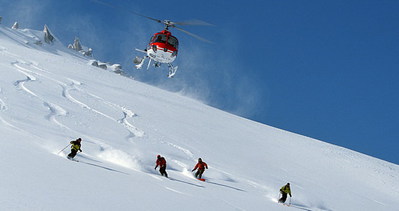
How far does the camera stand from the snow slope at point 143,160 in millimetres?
7336

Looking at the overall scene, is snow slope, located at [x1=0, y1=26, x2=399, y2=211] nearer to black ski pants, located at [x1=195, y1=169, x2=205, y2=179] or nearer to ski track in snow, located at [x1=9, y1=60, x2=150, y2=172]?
ski track in snow, located at [x1=9, y1=60, x2=150, y2=172]

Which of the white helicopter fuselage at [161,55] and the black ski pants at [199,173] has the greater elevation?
the white helicopter fuselage at [161,55]

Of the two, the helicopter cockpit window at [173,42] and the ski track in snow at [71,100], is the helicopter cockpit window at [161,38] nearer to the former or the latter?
the helicopter cockpit window at [173,42]

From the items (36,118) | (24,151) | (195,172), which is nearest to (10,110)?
(36,118)

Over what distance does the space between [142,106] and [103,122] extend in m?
8.79

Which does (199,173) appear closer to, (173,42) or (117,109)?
(117,109)

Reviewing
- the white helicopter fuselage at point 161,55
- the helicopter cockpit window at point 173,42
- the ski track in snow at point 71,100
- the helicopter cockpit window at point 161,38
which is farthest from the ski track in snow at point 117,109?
the helicopter cockpit window at point 173,42

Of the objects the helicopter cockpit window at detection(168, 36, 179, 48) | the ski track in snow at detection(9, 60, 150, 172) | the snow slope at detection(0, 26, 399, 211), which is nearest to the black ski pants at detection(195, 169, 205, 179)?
the snow slope at detection(0, 26, 399, 211)

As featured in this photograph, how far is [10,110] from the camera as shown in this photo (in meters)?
15.3

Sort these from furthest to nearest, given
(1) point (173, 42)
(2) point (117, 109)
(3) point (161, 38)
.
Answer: (2) point (117, 109) → (1) point (173, 42) → (3) point (161, 38)

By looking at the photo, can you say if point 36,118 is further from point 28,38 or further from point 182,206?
point 28,38

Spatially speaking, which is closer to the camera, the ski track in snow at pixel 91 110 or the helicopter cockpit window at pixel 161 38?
the ski track in snow at pixel 91 110

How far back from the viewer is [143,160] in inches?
534

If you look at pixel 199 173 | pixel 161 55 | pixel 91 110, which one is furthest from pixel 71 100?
pixel 199 173
